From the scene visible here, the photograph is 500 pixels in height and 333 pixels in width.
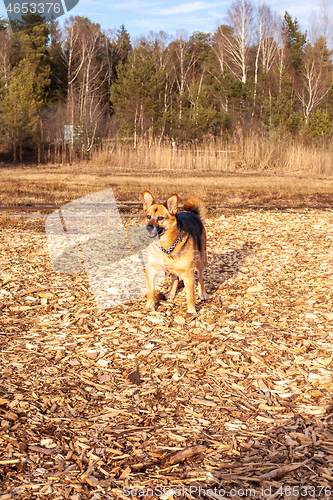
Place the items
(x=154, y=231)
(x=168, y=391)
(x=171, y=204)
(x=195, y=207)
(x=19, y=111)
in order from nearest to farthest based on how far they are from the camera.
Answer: (x=168, y=391) → (x=154, y=231) → (x=171, y=204) → (x=195, y=207) → (x=19, y=111)

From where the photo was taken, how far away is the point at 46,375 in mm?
3455

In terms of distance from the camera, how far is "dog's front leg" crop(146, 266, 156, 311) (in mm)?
4605

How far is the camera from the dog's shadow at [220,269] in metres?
5.52

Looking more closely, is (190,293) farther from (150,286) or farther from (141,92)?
(141,92)

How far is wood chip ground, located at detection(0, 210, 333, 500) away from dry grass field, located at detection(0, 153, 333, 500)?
0.01 m

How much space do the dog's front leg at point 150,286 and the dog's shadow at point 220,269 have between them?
304 mm

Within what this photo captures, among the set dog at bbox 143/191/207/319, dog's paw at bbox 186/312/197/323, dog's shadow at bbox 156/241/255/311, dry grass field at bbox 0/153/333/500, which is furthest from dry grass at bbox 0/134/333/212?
dog's paw at bbox 186/312/197/323

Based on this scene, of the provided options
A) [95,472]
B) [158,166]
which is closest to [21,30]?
[158,166]

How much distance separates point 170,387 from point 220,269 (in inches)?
123

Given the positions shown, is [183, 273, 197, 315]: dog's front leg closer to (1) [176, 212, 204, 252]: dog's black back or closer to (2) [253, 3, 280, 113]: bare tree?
(1) [176, 212, 204, 252]: dog's black back

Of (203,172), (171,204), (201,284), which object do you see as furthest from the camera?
(203,172)

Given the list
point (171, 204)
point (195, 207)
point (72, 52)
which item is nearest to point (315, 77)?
point (72, 52)

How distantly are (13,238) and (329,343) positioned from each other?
210 inches

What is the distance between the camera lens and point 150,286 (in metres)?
4.66
